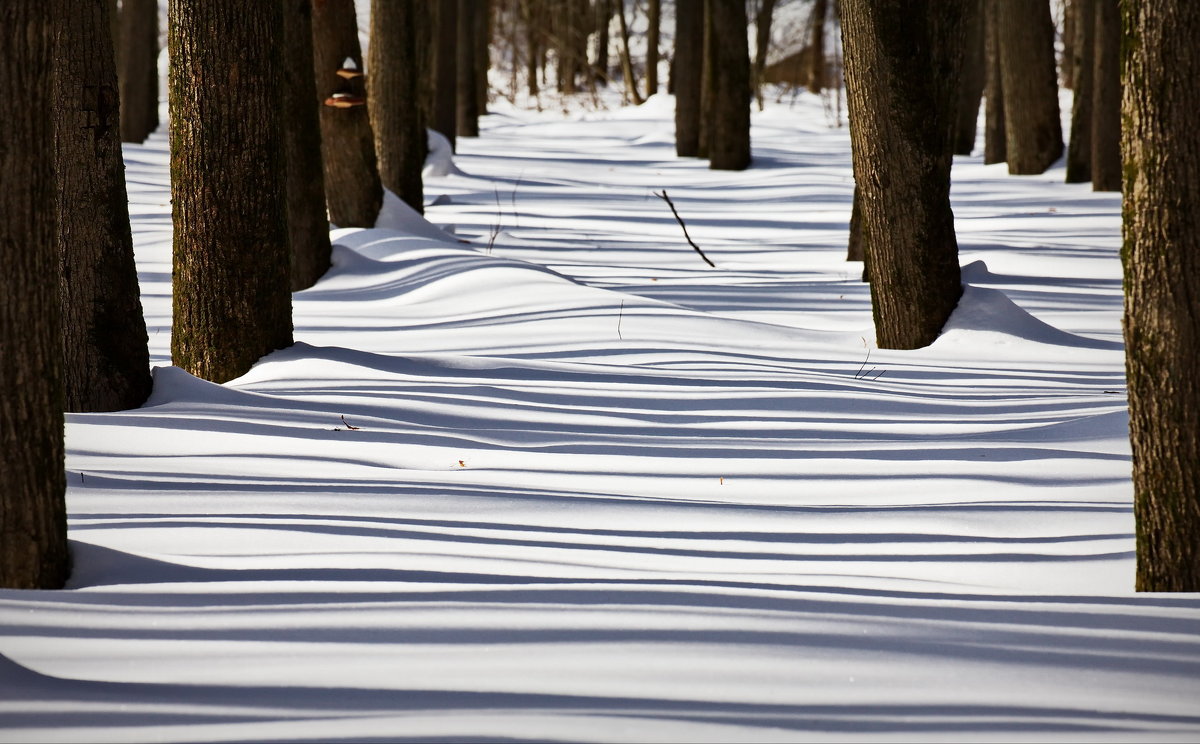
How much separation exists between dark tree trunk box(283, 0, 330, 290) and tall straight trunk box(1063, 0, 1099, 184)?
903cm

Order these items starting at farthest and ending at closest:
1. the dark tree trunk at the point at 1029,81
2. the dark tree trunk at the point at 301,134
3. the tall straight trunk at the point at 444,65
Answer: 1. the tall straight trunk at the point at 444,65
2. the dark tree trunk at the point at 1029,81
3. the dark tree trunk at the point at 301,134

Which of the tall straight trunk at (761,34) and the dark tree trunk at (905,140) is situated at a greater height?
the tall straight trunk at (761,34)

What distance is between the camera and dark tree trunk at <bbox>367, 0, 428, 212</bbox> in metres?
9.69

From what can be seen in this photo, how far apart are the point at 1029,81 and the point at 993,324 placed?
343 inches

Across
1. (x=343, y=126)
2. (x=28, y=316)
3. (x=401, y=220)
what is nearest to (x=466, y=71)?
(x=401, y=220)

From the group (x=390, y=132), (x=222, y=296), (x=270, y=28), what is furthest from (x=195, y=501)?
(x=390, y=132)

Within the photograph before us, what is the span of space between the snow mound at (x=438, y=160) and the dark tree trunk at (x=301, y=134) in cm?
729

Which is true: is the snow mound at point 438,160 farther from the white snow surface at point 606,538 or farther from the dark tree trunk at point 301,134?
the white snow surface at point 606,538

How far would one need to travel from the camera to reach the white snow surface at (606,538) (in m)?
2.19

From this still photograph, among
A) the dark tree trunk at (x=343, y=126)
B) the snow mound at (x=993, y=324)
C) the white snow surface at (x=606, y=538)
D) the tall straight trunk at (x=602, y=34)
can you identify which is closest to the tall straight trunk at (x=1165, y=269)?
the white snow surface at (x=606, y=538)

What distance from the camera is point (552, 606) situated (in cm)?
256

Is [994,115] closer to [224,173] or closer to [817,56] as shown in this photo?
[224,173]

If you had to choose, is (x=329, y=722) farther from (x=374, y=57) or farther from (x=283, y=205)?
(x=374, y=57)

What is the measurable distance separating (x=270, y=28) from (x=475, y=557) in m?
2.98
